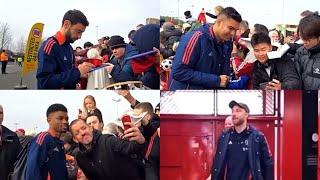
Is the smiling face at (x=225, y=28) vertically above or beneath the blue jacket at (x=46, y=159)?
above

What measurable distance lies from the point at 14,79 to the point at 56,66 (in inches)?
11.6

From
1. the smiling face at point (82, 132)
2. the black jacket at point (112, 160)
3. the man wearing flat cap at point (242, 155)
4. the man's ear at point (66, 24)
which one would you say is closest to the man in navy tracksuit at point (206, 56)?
the man wearing flat cap at point (242, 155)

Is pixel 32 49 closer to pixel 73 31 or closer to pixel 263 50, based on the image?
pixel 73 31

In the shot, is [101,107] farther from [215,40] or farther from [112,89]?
[215,40]

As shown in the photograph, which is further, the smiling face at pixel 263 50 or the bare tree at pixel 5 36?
the bare tree at pixel 5 36

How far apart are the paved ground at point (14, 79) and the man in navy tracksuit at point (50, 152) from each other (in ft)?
0.67

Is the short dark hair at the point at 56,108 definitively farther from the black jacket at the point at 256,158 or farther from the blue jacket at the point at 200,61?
the black jacket at the point at 256,158

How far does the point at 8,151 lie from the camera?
348 centimetres

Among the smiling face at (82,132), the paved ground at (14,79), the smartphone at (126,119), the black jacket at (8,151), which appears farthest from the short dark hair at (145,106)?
the black jacket at (8,151)

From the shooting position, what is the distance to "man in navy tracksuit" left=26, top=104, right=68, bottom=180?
11.2ft

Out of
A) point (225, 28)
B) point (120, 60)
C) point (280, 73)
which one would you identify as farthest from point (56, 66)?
point (280, 73)

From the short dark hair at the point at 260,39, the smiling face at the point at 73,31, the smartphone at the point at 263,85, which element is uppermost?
the smiling face at the point at 73,31

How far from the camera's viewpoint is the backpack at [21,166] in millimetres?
3443

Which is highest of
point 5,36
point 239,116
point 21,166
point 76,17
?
point 76,17
